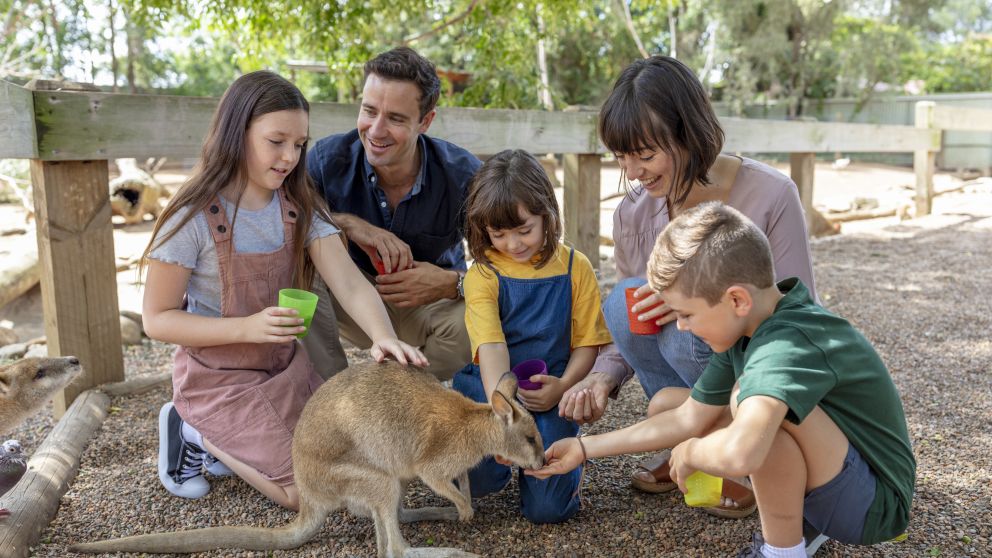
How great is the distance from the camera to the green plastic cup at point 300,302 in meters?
2.25

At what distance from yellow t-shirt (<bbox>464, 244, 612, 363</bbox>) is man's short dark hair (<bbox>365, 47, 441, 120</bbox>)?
780 millimetres

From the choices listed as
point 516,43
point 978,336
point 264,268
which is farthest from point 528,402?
point 516,43

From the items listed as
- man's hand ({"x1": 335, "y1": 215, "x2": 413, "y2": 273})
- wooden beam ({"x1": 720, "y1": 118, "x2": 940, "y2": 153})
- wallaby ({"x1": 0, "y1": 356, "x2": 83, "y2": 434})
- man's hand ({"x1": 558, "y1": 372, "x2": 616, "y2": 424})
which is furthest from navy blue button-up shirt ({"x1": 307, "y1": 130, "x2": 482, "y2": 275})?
wooden beam ({"x1": 720, "y1": 118, "x2": 940, "y2": 153})

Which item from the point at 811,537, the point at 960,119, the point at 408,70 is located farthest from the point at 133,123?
the point at 960,119

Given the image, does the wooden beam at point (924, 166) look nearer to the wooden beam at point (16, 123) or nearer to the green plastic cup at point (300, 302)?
the green plastic cup at point (300, 302)

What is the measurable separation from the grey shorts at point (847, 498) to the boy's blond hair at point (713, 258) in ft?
1.46

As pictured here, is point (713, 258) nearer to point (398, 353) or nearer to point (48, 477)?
point (398, 353)

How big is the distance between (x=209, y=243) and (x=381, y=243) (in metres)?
0.67

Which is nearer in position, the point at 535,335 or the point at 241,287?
the point at 241,287

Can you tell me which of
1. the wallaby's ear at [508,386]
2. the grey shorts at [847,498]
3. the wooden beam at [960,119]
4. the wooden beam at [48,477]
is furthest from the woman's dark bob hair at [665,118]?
the wooden beam at [960,119]

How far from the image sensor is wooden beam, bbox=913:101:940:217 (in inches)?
355

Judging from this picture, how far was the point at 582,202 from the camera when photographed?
4.84 m

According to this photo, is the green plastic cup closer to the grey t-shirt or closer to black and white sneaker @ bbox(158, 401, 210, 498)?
the grey t-shirt

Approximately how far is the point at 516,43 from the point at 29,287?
4355 millimetres
